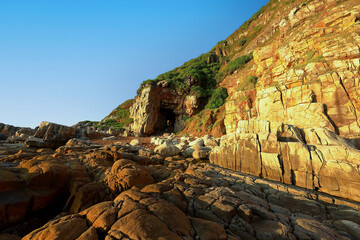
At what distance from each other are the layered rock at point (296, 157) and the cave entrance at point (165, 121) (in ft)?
89.2

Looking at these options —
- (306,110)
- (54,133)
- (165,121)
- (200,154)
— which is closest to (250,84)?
(306,110)

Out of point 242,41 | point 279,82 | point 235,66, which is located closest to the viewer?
point 279,82

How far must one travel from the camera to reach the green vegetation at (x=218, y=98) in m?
30.2

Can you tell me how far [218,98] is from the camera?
102 ft

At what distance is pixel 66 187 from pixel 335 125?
22.8 m

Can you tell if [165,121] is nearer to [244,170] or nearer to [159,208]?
[244,170]

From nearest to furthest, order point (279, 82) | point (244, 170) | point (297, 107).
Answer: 1. point (244, 170)
2. point (297, 107)
3. point (279, 82)

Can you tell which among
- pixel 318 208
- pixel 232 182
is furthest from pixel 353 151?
pixel 232 182

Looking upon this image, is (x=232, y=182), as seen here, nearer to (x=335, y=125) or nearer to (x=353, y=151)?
(x=353, y=151)

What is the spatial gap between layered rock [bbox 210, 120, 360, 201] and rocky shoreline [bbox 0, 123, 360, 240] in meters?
1.41

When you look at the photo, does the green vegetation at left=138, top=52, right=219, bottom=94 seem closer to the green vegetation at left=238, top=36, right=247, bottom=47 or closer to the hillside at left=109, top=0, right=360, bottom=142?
the hillside at left=109, top=0, right=360, bottom=142

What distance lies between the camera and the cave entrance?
124 ft

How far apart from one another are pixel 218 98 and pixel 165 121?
17424 mm

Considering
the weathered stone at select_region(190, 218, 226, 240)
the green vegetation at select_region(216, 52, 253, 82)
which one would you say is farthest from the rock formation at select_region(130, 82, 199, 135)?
the weathered stone at select_region(190, 218, 226, 240)
